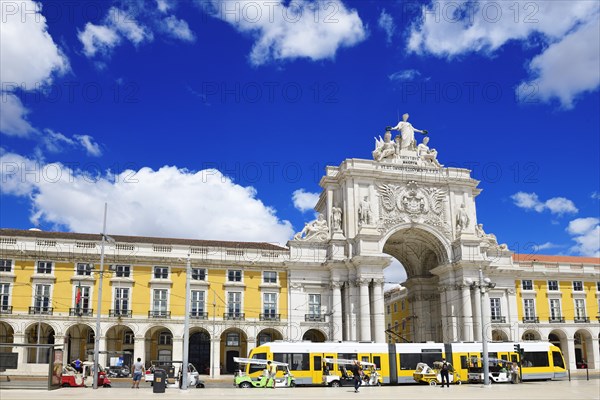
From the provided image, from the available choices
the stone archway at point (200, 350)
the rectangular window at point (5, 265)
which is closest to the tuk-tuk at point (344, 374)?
the stone archway at point (200, 350)

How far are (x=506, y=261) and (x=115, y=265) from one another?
39.6m

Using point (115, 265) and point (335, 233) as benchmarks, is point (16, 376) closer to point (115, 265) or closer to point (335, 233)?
point (115, 265)

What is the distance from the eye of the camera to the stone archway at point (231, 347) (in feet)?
188

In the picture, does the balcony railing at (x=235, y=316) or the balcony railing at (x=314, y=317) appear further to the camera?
the balcony railing at (x=314, y=317)

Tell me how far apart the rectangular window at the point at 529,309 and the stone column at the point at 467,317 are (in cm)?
799

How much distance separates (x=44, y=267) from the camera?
5338 centimetres

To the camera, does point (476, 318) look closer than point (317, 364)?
No

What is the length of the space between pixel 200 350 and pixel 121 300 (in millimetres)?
9484

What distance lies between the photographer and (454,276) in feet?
201

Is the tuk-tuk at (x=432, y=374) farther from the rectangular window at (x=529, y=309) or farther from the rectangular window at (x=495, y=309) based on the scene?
the rectangular window at (x=529, y=309)

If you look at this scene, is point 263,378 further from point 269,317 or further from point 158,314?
point 158,314

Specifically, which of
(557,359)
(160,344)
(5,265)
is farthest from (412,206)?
(5,265)

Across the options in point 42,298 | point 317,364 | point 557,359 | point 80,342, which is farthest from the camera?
point 80,342

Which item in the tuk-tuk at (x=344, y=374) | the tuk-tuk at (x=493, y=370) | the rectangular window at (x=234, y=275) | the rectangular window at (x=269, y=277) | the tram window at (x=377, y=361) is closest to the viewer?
the tuk-tuk at (x=344, y=374)
